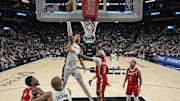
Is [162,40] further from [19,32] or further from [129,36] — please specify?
[19,32]

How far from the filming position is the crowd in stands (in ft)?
67.4

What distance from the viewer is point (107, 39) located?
86.2 feet

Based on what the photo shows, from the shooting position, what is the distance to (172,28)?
2522 cm

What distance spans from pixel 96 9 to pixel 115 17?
0.64 m

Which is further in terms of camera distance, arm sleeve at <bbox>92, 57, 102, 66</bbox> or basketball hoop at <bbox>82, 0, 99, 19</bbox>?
basketball hoop at <bbox>82, 0, 99, 19</bbox>

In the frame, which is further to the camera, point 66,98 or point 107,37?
point 107,37

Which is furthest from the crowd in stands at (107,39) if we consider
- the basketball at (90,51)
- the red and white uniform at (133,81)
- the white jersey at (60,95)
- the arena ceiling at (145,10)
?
the white jersey at (60,95)

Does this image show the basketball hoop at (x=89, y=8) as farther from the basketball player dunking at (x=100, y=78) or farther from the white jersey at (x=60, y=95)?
the white jersey at (x=60, y=95)

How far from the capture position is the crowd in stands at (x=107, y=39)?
20.5 meters

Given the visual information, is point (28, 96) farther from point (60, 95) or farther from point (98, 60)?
point (98, 60)

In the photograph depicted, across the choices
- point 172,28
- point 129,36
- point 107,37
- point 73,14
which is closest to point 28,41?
point 107,37

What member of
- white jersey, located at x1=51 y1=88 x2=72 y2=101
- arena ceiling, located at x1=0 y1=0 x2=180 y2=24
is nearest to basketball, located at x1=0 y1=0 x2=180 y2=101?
white jersey, located at x1=51 y1=88 x2=72 y2=101

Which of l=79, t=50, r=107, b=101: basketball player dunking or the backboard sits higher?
the backboard

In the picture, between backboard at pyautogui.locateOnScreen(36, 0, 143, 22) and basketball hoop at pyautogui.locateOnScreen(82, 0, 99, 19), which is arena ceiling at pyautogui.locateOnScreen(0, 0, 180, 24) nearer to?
backboard at pyautogui.locateOnScreen(36, 0, 143, 22)
